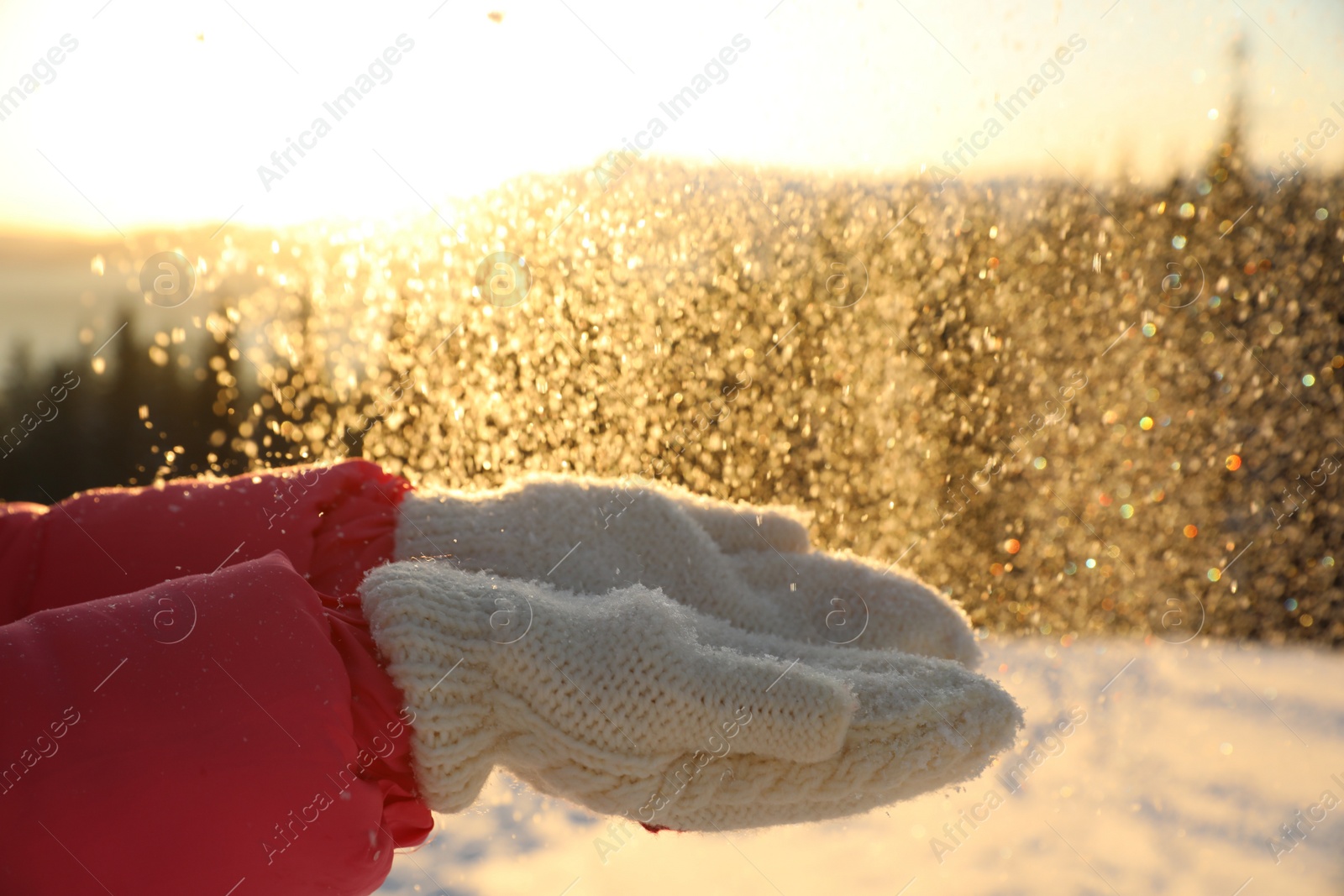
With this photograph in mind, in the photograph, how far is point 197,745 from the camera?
481mm

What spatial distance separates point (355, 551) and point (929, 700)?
45 centimetres

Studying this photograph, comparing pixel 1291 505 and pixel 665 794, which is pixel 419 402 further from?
pixel 1291 505

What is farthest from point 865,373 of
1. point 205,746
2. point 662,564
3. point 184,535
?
point 205,746

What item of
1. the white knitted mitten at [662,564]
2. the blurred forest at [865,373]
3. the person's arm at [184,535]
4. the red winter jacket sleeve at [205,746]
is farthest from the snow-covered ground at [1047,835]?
the blurred forest at [865,373]

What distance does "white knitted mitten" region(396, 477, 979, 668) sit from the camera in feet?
2.48

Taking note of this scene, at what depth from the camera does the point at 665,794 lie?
598 millimetres

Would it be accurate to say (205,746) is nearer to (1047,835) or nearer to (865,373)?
(1047,835)

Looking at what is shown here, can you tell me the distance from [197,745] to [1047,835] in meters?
1.11

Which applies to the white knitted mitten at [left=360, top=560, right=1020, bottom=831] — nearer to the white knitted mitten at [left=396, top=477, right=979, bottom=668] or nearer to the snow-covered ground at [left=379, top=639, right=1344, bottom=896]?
the white knitted mitten at [left=396, top=477, right=979, bottom=668]

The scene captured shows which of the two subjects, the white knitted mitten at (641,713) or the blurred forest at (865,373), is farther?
the blurred forest at (865,373)

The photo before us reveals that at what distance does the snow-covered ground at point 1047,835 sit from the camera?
1.11 m

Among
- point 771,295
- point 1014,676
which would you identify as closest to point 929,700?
point 1014,676

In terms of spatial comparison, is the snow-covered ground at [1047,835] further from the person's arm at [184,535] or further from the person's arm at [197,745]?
the person's arm at [197,745]

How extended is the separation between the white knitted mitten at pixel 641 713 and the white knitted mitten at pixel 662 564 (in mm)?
132
